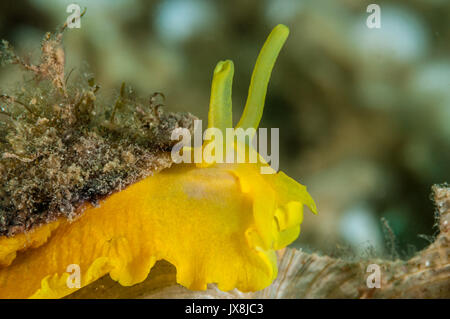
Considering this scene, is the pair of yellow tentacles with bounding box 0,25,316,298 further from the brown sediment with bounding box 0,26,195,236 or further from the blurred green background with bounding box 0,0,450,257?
the blurred green background with bounding box 0,0,450,257

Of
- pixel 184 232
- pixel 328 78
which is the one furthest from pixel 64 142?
pixel 328 78

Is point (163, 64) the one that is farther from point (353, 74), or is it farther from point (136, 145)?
point (136, 145)

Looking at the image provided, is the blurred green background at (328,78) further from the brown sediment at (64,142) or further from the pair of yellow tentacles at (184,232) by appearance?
the pair of yellow tentacles at (184,232)

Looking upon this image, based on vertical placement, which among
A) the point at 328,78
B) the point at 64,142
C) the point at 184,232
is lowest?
the point at 184,232

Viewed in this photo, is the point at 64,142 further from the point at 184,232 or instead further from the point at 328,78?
the point at 328,78

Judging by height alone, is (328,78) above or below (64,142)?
above
